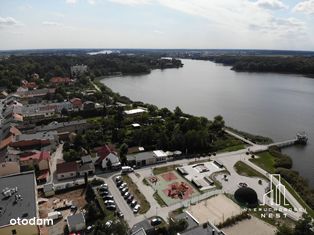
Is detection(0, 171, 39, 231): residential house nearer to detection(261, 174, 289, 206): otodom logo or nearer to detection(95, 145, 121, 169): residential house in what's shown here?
detection(95, 145, 121, 169): residential house

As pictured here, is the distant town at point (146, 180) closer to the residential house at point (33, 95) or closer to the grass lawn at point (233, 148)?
the grass lawn at point (233, 148)

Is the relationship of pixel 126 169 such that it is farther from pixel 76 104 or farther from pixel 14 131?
pixel 76 104

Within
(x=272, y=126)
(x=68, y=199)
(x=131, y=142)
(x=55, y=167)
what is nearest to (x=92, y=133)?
(x=131, y=142)

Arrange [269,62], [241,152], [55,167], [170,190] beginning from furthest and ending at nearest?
[269,62], [241,152], [55,167], [170,190]

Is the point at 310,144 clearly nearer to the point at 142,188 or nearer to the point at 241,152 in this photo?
the point at 241,152

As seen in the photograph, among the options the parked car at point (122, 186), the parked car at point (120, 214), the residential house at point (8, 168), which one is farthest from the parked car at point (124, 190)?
the residential house at point (8, 168)

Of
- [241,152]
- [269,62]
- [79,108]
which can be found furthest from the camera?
[269,62]
